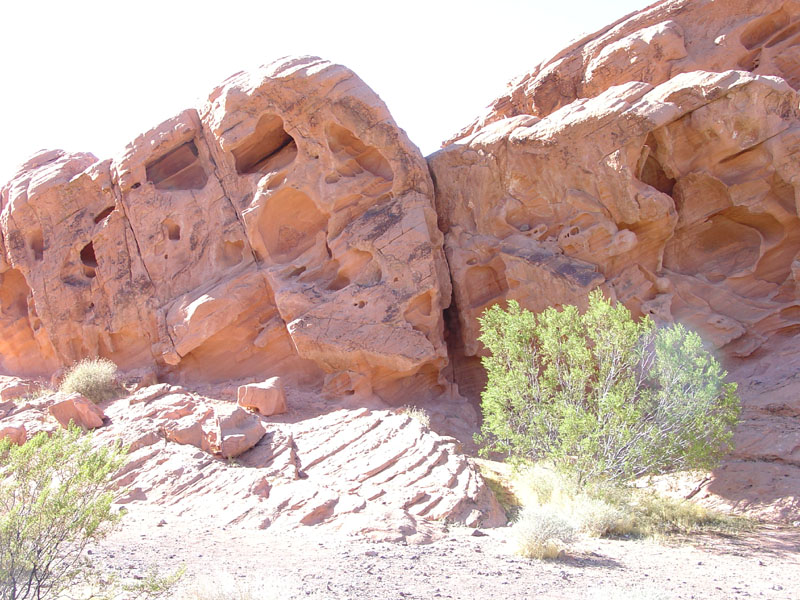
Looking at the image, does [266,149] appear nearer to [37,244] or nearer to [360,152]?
[360,152]

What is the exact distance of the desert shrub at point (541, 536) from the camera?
844 cm

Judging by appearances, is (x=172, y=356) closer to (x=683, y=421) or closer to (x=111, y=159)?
(x=111, y=159)

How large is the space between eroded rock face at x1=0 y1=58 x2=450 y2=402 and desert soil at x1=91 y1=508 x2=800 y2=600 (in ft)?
21.7

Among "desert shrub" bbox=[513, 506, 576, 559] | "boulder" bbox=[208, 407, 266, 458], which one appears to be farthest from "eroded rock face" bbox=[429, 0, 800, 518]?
"boulder" bbox=[208, 407, 266, 458]

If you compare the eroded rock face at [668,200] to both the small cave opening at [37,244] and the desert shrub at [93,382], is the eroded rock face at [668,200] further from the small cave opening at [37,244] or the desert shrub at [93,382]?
Result: the small cave opening at [37,244]

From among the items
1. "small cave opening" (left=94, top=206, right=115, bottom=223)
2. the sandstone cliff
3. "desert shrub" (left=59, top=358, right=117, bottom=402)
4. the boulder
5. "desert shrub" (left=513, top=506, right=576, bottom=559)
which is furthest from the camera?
"small cave opening" (left=94, top=206, right=115, bottom=223)

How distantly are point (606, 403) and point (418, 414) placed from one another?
456 cm

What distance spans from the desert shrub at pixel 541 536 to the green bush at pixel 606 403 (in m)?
2.27

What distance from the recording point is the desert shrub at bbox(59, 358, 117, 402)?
611 inches

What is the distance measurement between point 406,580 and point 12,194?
16814 mm

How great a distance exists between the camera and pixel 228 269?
56.3ft

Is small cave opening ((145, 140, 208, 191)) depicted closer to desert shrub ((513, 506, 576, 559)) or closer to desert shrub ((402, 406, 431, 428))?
desert shrub ((402, 406, 431, 428))

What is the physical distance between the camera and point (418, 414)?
47.8 ft

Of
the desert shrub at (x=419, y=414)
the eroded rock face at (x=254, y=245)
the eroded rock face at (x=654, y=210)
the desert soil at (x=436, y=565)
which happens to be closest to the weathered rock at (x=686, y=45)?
the eroded rock face at (x=654, y=210)
